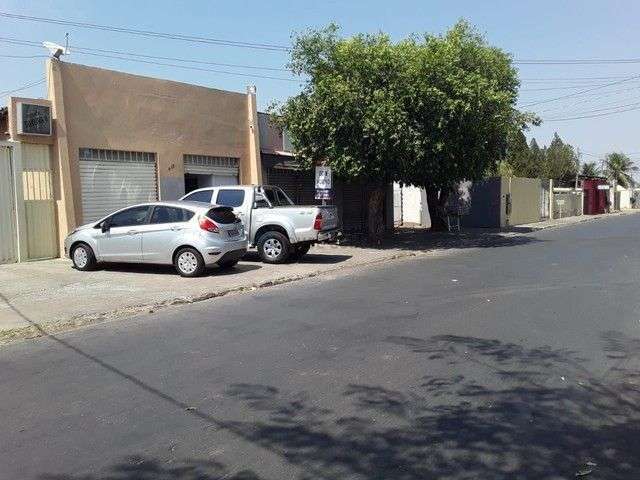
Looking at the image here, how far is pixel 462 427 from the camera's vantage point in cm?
465

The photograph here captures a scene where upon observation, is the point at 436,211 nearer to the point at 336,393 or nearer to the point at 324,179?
the point at 324,179

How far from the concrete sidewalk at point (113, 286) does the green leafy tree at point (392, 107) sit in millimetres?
2753

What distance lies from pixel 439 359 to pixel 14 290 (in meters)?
8.35

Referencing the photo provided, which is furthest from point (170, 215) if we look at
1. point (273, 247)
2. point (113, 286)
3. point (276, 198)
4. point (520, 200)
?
point (520, 200)

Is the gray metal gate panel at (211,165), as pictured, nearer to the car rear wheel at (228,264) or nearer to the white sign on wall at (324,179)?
the white sign on wall at (324,179)

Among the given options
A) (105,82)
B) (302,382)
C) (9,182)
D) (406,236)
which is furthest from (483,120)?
(302,382)

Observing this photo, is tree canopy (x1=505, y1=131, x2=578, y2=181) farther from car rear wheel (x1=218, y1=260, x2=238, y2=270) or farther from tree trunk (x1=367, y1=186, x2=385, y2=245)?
car rear wheel (x1=218, y1=260, x2=238, y2=270)

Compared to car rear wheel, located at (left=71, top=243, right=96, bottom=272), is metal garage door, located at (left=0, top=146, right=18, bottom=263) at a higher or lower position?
higher

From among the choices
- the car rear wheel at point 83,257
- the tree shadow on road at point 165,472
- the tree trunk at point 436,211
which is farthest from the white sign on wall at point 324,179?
the tree shadow on road at point 165,472

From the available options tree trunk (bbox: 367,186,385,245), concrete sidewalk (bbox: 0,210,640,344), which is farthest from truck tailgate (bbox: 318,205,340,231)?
tree trunk (bbox: 367,186,385,245)

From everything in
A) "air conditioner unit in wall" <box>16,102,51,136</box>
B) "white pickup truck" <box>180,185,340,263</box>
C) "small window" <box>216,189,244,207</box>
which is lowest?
"white pickup truck" <box>180,185,340,263</box>

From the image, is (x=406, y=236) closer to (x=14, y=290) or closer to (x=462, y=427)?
(x=14, y=290)

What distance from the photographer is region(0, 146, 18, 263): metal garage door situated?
14.8 meters

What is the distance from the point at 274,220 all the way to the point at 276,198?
137cm
